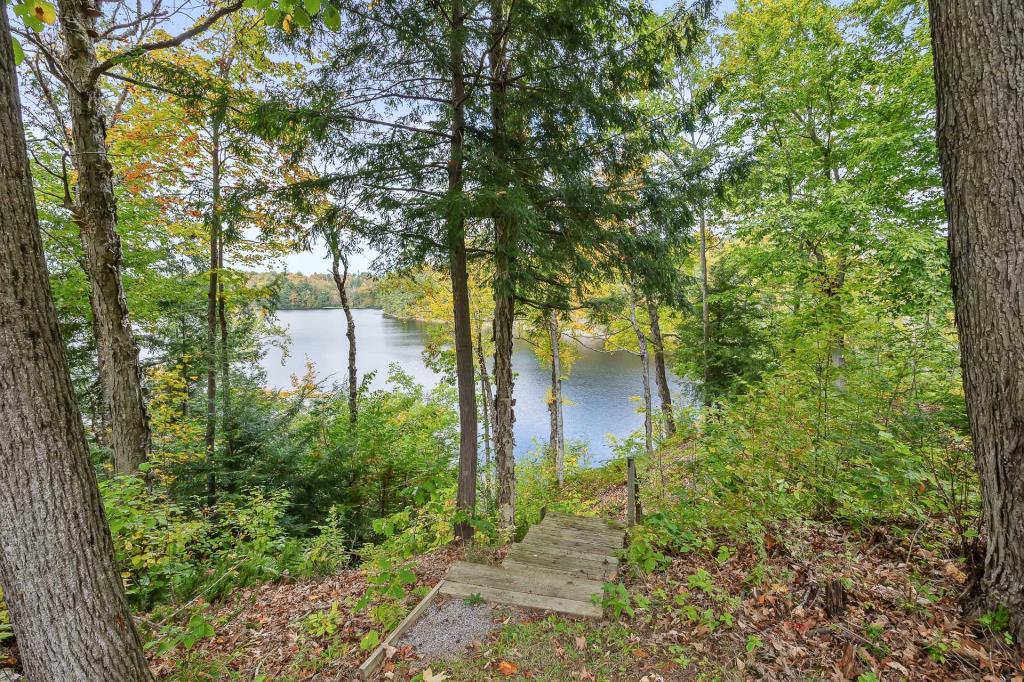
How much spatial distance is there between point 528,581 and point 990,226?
4.04 metres

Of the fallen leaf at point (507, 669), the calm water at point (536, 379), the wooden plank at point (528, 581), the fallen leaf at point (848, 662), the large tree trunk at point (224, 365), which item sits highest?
the large tree trunk at point (224, 365)

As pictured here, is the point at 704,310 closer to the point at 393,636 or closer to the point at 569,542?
the point at 569,542

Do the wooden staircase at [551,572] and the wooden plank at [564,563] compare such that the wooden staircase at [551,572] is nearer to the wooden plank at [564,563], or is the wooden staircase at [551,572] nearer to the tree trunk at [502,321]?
the wooden plank at [564,563]

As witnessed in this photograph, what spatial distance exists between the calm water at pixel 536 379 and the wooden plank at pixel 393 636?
7095mm

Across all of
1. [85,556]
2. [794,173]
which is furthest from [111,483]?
[794,173]

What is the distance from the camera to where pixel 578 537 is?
4.99 m

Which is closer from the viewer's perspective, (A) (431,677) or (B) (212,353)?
(A) (431,677)

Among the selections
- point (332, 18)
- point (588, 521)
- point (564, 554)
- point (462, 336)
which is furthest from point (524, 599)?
point (332, 18)

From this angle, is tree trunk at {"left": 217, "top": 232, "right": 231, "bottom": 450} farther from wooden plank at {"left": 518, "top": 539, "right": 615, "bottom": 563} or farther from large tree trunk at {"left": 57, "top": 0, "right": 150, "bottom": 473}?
wooden plank at {"left": 518, "top": 539, "right": 615, "bottom": 563}

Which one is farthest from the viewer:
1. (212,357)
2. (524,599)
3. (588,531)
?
(212,357)

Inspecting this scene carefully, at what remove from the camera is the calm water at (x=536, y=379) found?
18.5m

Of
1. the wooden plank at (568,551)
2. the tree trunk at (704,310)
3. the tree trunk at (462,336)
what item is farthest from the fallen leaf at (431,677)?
the tree trunk at (704,310)

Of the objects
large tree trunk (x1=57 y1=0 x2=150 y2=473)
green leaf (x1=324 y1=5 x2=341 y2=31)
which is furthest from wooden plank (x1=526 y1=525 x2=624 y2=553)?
green leaf (x1=324 y1=5 x2=341 y2=31)

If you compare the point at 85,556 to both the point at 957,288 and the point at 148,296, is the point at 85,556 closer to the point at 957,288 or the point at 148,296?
the point at 957,288
